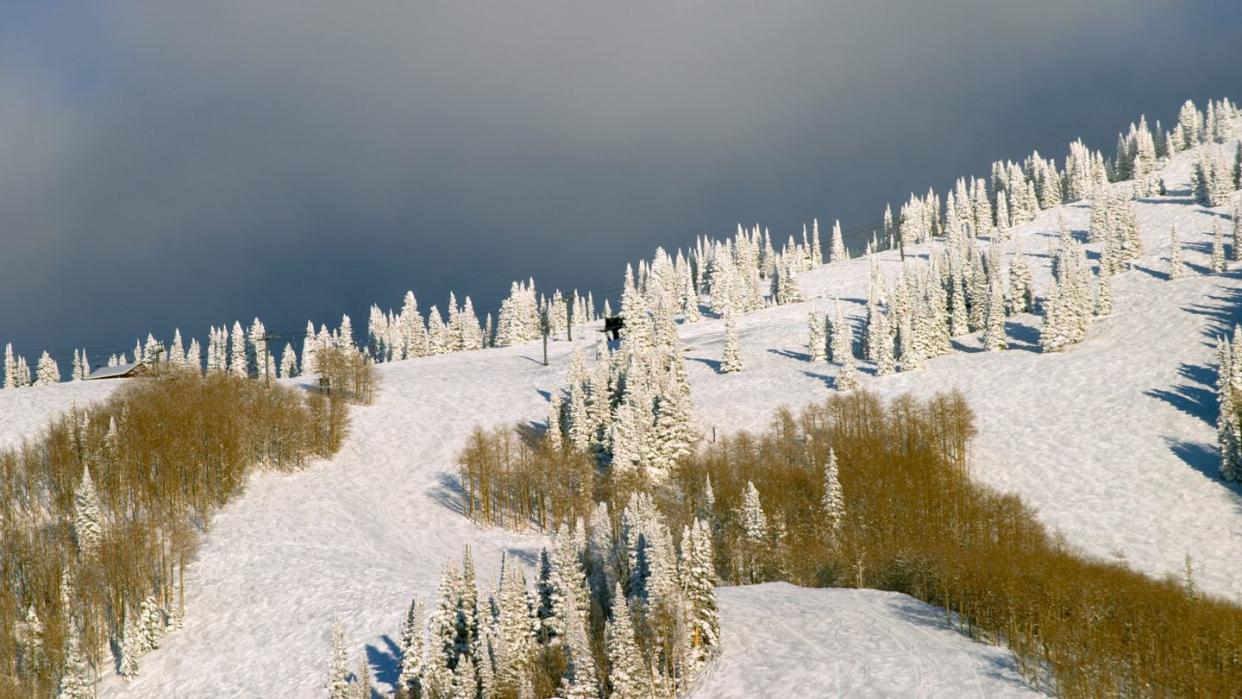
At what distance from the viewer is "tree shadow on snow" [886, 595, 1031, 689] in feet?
117

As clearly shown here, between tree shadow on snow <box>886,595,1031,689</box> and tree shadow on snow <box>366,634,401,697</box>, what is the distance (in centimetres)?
2922

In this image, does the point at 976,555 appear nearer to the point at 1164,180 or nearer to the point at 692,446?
the point at 692,446

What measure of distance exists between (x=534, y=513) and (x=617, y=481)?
28.5 feet

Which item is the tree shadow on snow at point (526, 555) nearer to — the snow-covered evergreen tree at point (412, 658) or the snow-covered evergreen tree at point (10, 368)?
the snow-covered evergreen tree at point (412, 658)

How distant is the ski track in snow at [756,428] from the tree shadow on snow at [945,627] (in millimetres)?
174

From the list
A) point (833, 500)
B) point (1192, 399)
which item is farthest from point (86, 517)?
point (1192, 399)

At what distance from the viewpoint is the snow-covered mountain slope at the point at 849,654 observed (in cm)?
3541

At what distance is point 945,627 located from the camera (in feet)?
145

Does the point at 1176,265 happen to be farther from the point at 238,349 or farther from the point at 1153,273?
the point at 238,349

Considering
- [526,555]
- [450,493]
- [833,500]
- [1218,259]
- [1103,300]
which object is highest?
[1218,259]

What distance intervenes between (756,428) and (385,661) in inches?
2133

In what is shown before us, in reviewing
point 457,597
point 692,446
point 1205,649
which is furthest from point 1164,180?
point 457,597

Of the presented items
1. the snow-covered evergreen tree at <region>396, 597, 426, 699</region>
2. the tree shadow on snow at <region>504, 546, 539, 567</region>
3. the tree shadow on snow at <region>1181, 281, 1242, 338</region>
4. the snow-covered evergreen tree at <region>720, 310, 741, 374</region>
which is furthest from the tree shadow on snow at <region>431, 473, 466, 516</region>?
the tree shadow on snow at <region>1181, 281, 1242, 338</region>

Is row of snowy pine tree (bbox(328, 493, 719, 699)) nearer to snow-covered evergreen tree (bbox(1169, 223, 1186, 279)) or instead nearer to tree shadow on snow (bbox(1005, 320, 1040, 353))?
tree shadow on snow (bbox(1005, 320, 1040, 353))
